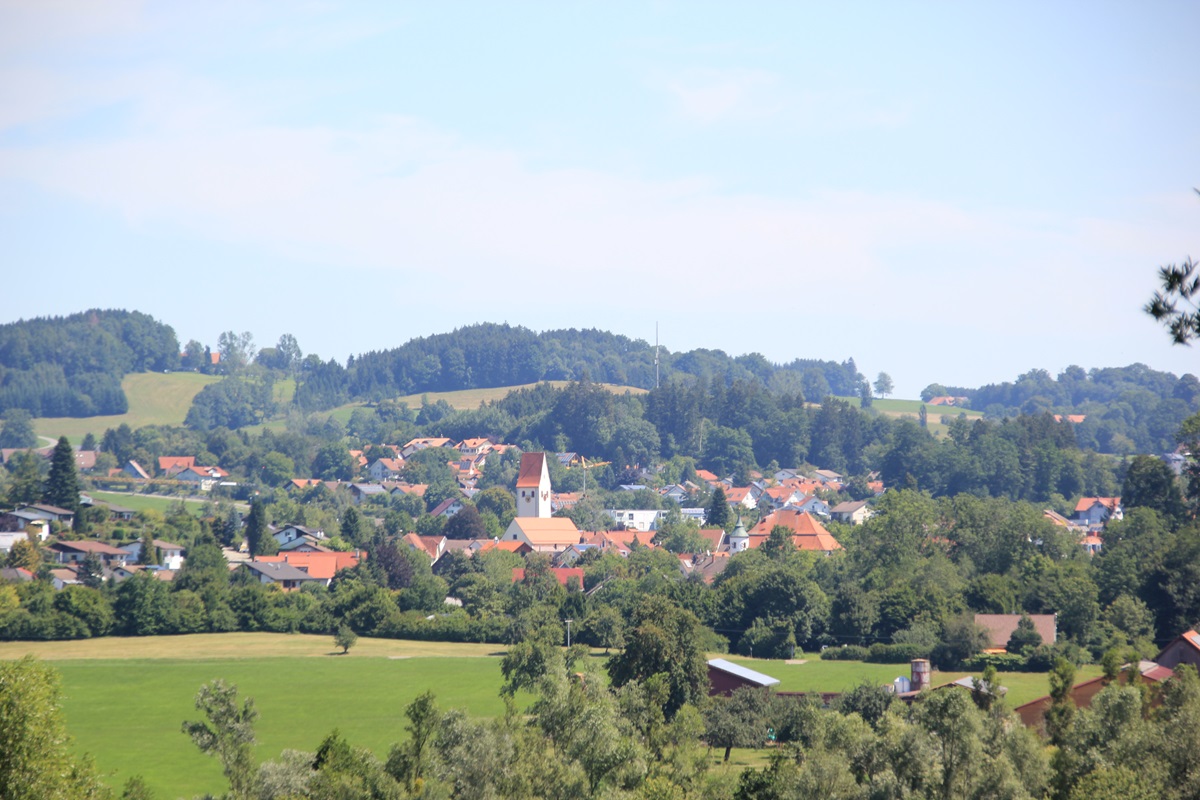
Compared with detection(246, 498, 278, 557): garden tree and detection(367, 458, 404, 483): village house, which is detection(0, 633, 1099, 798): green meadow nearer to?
detection(246, 498, 278, 557): garden tree

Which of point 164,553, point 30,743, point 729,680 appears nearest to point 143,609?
point 164,553

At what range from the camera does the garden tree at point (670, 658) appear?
4678 centimetres

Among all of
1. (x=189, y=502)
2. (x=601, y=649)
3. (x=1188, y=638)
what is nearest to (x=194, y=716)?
(x=601, y=649)

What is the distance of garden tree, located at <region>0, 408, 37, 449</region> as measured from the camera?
581 feet

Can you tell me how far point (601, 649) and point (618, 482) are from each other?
91.0m

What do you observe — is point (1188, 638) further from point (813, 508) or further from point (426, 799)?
point (813, 508)

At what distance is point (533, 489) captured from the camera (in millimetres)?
113500

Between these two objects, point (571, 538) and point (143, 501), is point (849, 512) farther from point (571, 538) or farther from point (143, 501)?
point (143, 501)

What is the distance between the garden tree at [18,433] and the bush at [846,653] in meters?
138

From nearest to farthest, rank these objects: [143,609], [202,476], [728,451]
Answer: [143,609], [202,476], [728,451]

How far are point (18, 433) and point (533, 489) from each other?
93514mm

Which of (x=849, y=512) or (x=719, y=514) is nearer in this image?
(x=719, y=514)

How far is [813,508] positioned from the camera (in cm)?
13462

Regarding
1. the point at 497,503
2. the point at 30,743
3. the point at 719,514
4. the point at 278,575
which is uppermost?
the point at 30,743
